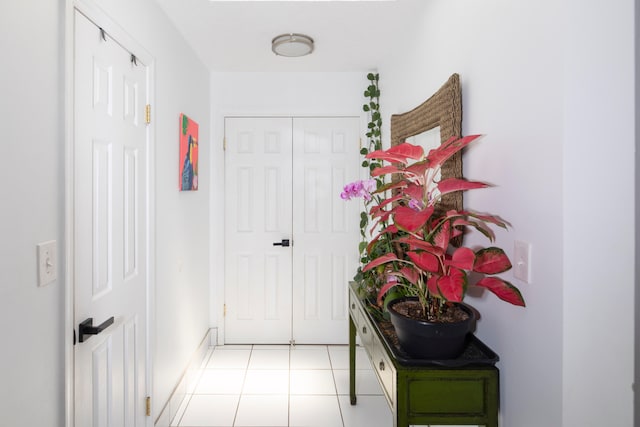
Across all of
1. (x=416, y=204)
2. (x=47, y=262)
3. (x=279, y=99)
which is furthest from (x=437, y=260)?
(x=279, y=99)

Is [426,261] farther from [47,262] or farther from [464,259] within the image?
[47,262]

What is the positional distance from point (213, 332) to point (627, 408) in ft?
10.1

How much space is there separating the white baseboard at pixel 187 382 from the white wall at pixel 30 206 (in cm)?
A: 106

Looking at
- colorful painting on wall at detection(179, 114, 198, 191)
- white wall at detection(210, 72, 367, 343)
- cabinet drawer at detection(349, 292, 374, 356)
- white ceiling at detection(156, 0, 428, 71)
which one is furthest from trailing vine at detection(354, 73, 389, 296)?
colorful painting on wall at detection(179, 114, 198, 191)

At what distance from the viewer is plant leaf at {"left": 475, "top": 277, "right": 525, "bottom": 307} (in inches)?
43.1

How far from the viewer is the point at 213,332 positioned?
3490 millimetres

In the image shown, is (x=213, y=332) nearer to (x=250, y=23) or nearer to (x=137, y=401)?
(x=137, y=401)

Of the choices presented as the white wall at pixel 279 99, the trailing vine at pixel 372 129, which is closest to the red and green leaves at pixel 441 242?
the trailing vine at pixel 372 129

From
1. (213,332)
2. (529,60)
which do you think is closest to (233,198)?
(213,332)

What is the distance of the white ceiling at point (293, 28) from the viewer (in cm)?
224

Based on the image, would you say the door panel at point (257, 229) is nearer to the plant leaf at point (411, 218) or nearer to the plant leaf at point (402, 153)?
the plant leaf at point (402, 153)

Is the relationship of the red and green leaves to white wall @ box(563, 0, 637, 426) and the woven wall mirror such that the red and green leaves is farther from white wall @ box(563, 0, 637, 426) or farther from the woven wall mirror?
the woven wall mirror

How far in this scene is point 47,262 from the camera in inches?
47.4

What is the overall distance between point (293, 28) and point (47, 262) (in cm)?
203
